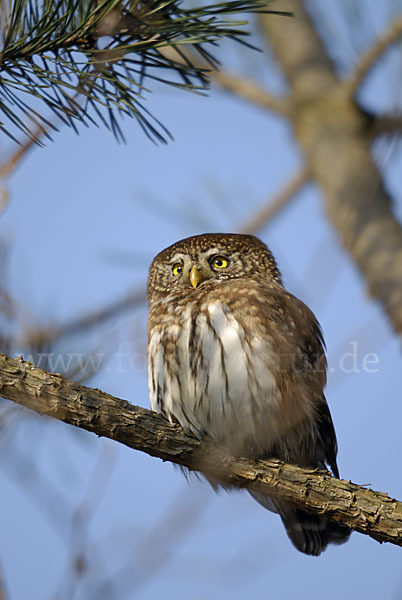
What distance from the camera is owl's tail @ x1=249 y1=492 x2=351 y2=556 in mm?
3758

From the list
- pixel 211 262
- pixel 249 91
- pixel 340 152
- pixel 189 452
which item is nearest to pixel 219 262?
pixel 211 262

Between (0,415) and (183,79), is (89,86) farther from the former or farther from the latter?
(0,415)

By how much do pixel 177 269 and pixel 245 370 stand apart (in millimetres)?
1067

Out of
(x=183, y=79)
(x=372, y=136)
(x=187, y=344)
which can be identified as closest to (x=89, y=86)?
(x=183, y=79)

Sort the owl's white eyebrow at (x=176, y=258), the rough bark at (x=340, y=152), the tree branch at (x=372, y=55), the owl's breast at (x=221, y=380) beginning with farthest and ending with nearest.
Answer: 1. the owl's white eyebrow at (x=176, y=258)
2. the tree branch at (x=372, y=55)
3. the owl's breast at (x=221, y=380)
4. the rough bark at (x=340, y=152)

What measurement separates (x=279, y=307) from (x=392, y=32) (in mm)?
1520

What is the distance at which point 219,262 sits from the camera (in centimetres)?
413

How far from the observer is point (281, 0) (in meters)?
4.13

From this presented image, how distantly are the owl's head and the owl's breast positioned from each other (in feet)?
1.53

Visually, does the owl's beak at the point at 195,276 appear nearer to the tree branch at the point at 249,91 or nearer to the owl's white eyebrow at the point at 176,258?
the owl's white eyebrow at the point at 176,258

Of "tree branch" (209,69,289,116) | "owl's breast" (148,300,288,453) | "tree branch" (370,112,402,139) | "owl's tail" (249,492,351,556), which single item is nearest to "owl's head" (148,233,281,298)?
"owl's breast" (148,300,288,453)

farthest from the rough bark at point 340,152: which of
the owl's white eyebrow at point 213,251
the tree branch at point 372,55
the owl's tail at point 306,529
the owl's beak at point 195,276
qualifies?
the owl's tail at point 306,529

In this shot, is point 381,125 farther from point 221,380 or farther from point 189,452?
point 189,452

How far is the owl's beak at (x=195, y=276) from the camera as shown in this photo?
3.94 metres
